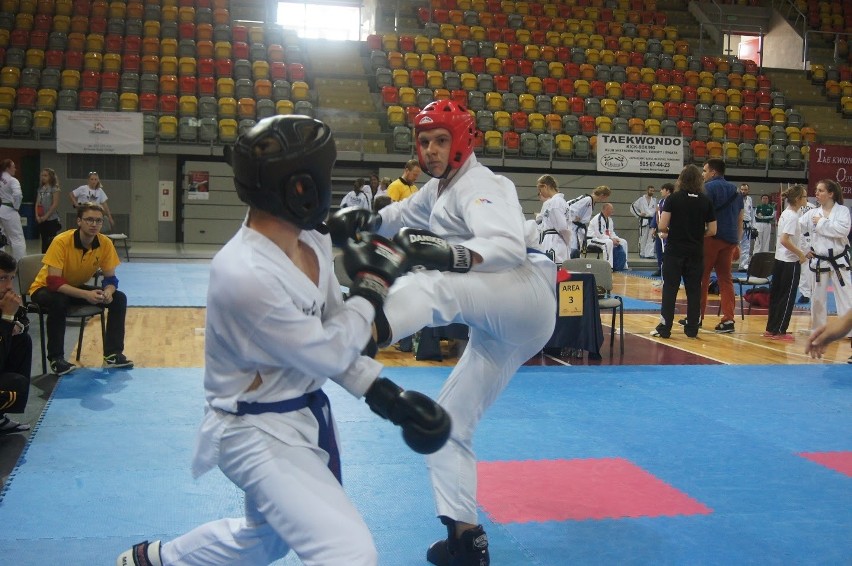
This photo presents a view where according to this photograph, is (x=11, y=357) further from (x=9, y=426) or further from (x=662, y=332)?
(x=662, y=332)

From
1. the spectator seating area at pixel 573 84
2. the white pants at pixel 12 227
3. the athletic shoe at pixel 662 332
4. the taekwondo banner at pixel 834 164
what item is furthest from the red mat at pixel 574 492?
the spectator seating area at pixel 573 84

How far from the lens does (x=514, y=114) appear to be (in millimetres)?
20266

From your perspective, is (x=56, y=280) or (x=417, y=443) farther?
(x=56, y=280)

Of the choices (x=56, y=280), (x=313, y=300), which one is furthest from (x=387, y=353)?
(x=313, y=300)

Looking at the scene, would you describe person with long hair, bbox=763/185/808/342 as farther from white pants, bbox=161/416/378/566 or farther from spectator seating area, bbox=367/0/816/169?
spectator seating area, bbox=367/0/816/169

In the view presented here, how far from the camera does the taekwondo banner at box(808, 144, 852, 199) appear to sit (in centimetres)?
1539

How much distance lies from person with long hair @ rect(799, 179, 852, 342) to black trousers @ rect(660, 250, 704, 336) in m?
1.19

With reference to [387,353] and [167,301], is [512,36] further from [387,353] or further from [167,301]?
[387,353]

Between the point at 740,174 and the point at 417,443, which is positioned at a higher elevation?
the point at 740,174

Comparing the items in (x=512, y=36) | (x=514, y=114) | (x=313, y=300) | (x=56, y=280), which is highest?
(x=512, y=36)

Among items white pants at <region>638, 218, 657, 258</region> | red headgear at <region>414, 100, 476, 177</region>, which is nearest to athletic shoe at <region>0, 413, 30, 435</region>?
red headgear at <region>414, 100, 476, 177</region>

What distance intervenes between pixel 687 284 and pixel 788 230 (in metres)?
1.27

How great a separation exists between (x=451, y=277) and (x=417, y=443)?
0.93 metres

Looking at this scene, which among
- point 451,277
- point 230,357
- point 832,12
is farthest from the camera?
point 832,12
